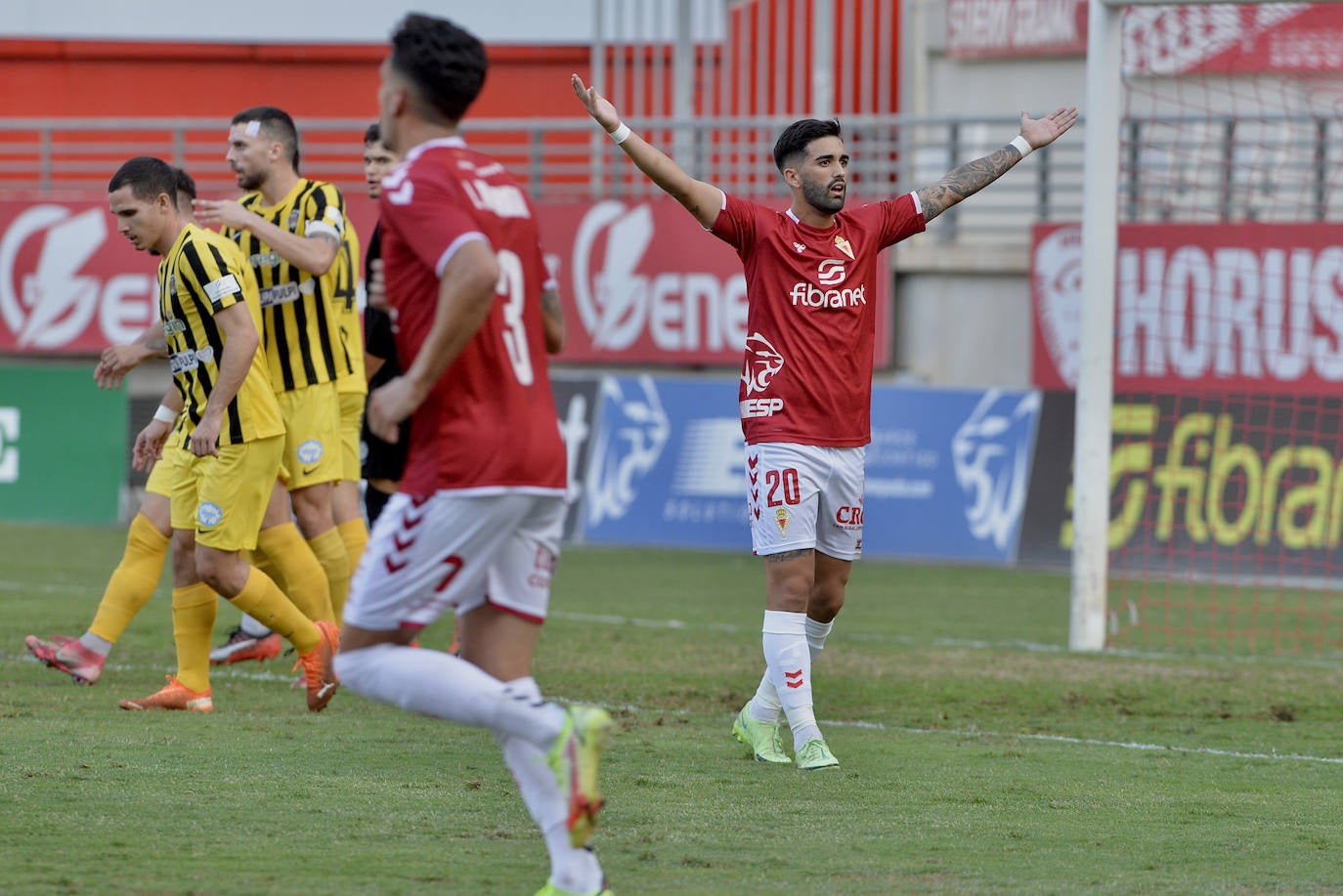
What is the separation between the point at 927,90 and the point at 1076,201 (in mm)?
3666

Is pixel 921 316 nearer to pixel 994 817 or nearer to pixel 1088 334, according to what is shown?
pixel 1088 334

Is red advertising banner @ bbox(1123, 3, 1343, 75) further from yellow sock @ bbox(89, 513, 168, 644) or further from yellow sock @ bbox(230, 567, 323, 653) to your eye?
yellow sock @ bbox(230, 567, 323, 653)

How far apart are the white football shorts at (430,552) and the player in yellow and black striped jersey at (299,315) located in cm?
319

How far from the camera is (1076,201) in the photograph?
762 inches

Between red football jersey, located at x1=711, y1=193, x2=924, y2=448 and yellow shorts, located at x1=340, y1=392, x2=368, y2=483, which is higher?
red football jersey, located at x1=711, y1=193, x2=924, y2=448

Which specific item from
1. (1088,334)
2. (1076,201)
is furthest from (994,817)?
(1076,201)

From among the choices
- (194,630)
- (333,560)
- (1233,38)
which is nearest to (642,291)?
(1233,38)

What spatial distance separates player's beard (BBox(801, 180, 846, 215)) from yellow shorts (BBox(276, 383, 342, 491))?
8.24 feet

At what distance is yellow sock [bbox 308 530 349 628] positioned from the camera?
8203 millimetres

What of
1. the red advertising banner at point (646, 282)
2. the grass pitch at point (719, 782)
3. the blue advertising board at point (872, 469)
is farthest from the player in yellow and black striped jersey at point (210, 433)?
the red advertising banner at point (646, 282)

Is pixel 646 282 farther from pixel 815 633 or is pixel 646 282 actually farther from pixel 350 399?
pixel 815 633

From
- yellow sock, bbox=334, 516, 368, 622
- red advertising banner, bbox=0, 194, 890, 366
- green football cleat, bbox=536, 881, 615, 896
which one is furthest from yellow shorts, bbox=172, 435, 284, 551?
red advertising banner, bbox=0, 194, 890, 366

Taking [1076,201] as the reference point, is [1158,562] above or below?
below

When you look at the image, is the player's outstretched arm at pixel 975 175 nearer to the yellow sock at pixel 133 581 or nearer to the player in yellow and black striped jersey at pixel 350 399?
the player in yellow and black striped jersey at pixel 350 399
